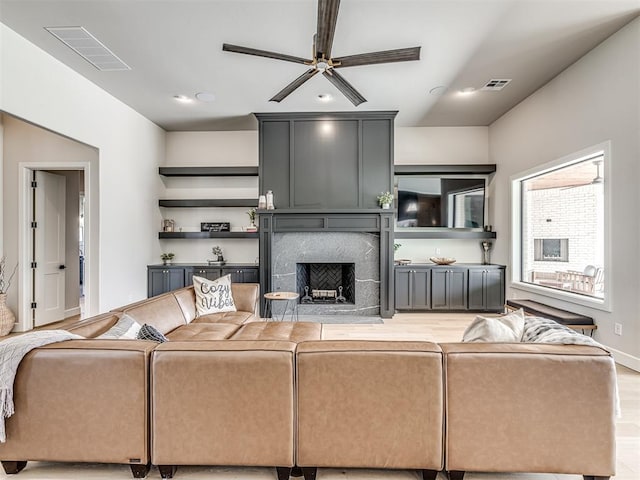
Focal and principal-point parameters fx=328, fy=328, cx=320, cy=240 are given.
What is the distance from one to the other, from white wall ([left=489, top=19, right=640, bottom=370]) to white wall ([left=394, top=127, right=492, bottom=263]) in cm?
165

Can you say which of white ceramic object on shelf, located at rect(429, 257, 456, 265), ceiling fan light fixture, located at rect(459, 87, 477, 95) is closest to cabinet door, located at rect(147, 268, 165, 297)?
white ceramic object on shelf, located at rect(429, 257, 456, 265)

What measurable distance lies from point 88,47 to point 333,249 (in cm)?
387

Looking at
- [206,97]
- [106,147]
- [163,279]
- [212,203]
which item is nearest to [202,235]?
[212,203]

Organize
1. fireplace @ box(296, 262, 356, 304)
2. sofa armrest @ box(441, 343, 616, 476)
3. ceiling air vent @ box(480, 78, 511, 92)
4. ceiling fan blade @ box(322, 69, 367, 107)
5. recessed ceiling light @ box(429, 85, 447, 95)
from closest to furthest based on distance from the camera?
sofa armrest @ box(441, 343, 616, 476) → ceiling fan blade @ box(322, 69, 367, 107) → ceiling air vent @ box(480, 78, 511, 92) → recessed ceiling light @ box(429, 85, 447, 95) → fireplace @ box(296, 262, 356, 304)

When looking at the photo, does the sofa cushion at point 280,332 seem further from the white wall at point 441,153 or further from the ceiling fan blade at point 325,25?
the white wall at point 441,153

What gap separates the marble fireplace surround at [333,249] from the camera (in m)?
5.12

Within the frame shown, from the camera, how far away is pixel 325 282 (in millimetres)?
5676

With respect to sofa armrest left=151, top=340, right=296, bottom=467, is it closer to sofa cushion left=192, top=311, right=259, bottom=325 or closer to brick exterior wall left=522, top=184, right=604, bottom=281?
sofa cushion left=192, top=311, right=259, bottom=325

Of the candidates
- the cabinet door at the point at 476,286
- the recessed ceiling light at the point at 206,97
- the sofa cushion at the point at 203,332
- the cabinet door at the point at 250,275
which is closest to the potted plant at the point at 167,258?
the cabinet door at the point at 250,275

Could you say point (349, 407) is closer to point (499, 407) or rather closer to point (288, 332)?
point (499, 407)

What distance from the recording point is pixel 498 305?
18.0 ft

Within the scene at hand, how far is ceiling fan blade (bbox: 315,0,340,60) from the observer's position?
6.93 feet

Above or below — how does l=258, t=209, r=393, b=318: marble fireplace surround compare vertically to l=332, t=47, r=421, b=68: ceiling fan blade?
below

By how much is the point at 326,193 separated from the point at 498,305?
11.2 ft
